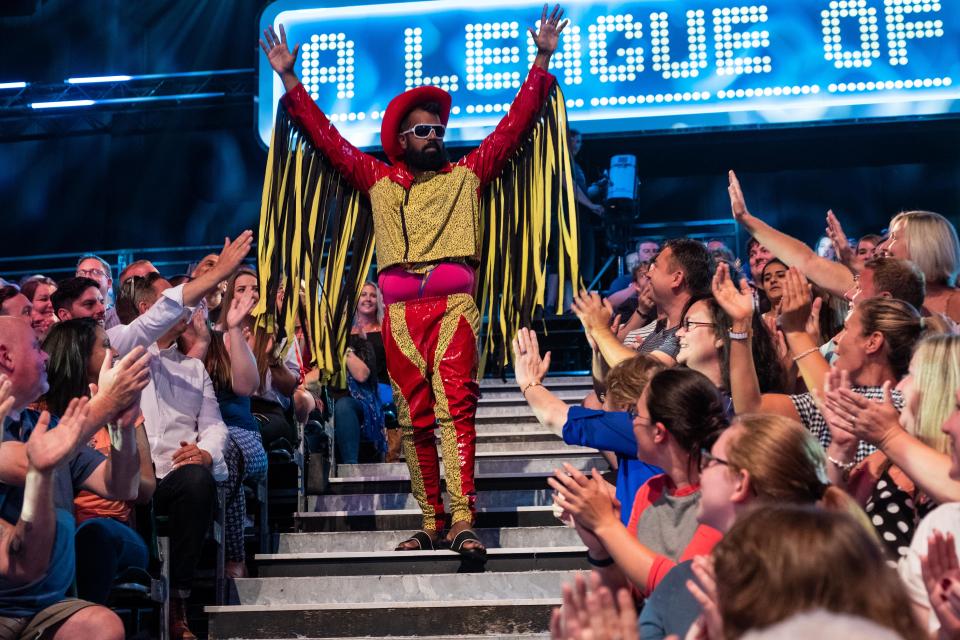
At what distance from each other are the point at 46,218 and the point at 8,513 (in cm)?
879

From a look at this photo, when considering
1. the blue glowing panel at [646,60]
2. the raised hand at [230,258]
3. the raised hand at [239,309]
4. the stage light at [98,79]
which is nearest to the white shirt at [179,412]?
the raised hand at [239,309]

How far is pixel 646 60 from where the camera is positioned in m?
9.16

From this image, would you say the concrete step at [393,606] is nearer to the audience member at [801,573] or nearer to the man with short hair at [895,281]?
the man with short hair at [895,281]

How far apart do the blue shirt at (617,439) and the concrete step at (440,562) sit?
3.80ft

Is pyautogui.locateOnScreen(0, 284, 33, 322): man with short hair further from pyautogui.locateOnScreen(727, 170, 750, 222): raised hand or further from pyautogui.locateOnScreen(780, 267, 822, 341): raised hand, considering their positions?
pyautogui.locateOnScreen(780, 267, 822, 341): raised hand

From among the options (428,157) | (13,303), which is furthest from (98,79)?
(428,157)

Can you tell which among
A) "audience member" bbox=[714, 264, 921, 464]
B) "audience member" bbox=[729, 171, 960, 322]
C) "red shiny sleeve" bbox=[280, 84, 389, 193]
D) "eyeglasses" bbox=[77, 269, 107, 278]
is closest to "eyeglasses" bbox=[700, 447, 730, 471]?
"audience member" bbox=[714, 264, 921, 464]

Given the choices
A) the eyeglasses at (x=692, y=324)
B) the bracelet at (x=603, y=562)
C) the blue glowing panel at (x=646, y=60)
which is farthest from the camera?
the blue glowing panel at (x=646, y=60)

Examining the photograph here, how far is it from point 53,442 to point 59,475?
18.0 inches

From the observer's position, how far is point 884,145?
35.4ft

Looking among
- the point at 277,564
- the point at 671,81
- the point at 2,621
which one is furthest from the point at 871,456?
the point at 671,81

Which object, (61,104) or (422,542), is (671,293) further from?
(61,104)

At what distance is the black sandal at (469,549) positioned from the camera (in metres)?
4.39

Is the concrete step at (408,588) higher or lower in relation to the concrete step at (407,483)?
lower
